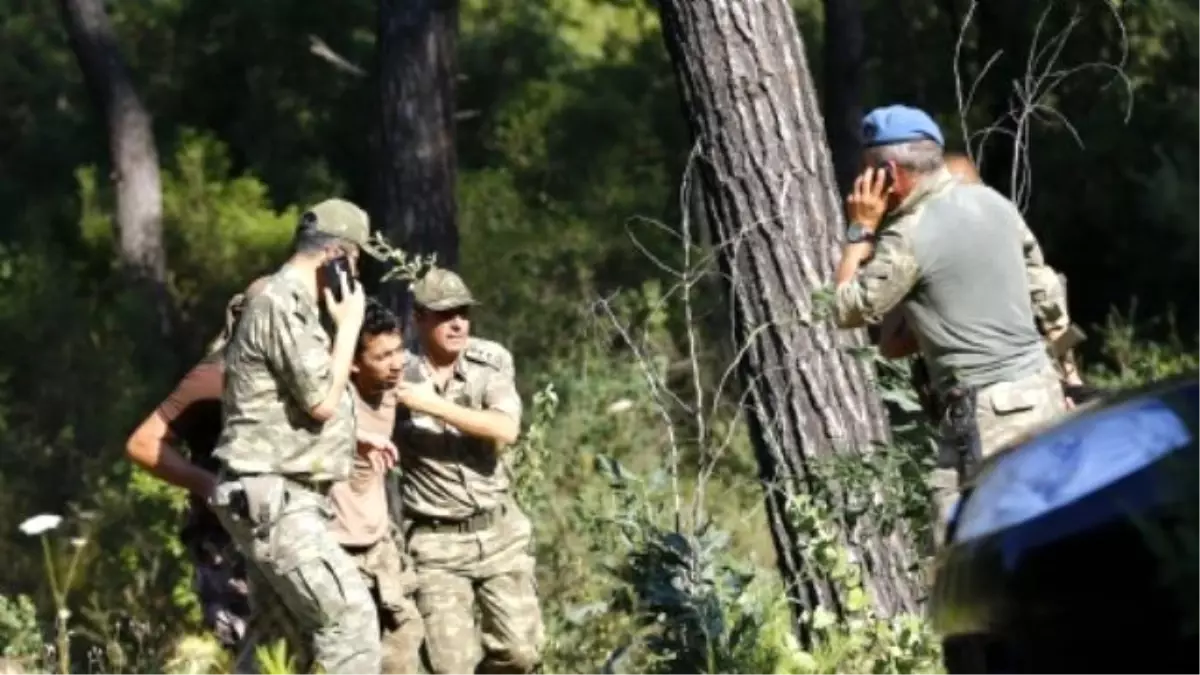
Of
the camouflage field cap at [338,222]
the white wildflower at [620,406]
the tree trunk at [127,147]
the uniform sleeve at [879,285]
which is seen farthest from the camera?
the tree trunk at [127,147]

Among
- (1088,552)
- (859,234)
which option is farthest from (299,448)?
(1088,552)

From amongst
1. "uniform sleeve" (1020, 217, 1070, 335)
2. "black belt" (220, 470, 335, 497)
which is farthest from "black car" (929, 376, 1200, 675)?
"black belt" (220, 470, 335, 497)

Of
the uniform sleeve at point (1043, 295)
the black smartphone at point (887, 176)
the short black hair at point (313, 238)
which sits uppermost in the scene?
the black smartphone at point (887, 176)

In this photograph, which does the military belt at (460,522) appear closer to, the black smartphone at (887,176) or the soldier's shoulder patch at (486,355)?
the soldier's shoulder patch at (486,355)

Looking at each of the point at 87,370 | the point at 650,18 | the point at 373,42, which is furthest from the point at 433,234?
the point at 650,18

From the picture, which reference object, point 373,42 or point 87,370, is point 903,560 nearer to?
point 87,370

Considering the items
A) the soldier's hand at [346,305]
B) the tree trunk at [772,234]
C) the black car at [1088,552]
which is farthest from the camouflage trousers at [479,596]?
the black car at [1088,552]

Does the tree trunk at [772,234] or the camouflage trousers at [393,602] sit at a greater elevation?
the tree trunk at [772,234]

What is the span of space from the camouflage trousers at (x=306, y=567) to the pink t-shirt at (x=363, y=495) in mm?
377

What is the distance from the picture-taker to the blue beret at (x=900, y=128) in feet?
21.6

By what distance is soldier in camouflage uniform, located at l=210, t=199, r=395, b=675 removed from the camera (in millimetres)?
7188

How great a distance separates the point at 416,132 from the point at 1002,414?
720 cm

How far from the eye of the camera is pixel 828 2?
15414 millimetres

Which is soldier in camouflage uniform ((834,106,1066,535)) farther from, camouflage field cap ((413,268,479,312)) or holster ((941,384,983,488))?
camouflage field cap ((413,268,479,312))
